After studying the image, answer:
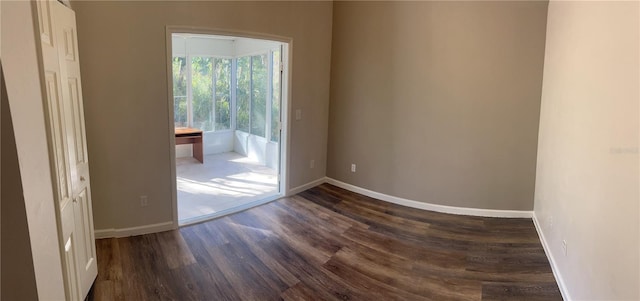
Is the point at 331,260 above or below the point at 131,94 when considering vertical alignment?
below

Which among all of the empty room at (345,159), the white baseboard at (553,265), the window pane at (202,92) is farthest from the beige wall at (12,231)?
the window pane at (202,92)

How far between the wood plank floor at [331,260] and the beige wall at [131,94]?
0.40 meters

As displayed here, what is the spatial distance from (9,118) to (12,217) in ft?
0.99

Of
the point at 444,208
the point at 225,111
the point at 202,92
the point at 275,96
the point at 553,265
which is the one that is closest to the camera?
the point at 553,265

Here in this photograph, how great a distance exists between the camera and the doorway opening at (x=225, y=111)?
607 centimetres

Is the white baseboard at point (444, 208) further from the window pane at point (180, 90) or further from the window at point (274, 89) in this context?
the window pane at point (180, 90)

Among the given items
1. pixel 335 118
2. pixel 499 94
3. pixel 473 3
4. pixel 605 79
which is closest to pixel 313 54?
pixel 335 118

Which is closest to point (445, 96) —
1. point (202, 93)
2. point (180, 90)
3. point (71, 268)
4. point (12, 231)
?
point (71, 268)

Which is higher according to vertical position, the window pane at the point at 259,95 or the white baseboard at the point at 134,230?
the window pane at the point at 259,95

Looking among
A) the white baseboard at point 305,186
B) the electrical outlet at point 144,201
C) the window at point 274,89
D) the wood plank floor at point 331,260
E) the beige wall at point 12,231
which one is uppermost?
the window at point 274,89

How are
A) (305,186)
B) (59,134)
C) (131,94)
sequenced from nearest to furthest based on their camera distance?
(59,134)
(131,94)
(305,186)

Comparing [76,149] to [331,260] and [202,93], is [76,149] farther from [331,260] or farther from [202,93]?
[202,93]

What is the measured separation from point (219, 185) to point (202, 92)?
2.95 m

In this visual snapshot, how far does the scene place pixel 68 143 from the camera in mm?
2059
